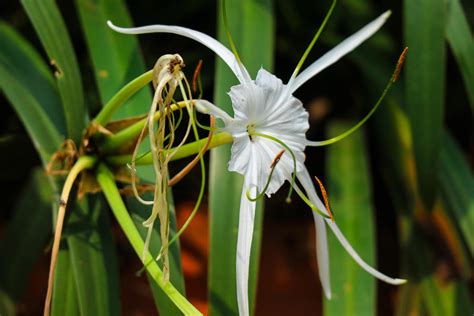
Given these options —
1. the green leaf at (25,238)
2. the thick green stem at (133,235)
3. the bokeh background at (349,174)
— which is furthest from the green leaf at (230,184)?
the green leaf at (25,238)

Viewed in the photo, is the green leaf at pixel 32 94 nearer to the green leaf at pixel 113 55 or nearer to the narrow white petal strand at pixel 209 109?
the green leaf at pixel 113 55

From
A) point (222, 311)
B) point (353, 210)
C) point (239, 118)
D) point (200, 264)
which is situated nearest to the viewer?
point (239, 118)

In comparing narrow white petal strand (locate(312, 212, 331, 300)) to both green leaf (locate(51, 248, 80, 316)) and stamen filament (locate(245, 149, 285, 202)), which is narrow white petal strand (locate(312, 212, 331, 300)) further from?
green leaf (locate(51, 248, 80, 316))

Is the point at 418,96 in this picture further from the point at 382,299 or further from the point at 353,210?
the point at 382,299

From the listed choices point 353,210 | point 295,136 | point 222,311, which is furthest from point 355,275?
point 295,136

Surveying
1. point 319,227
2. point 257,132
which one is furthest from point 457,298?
point 257,132

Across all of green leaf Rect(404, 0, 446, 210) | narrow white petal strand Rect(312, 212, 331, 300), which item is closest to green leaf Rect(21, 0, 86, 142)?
narrow white petal strand Rect(312, 212, 331, 300)
